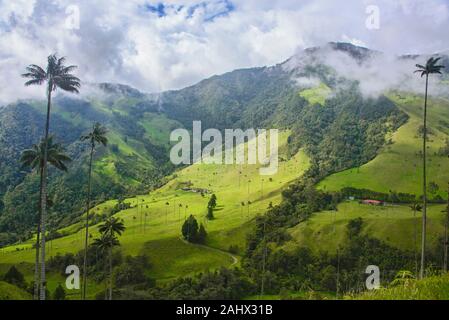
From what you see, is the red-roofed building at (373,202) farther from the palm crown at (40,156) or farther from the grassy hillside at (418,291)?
the grassy hillside at (418,291)

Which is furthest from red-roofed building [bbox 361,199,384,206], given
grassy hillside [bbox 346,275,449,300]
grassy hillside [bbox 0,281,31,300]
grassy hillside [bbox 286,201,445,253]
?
grassy hillside [bbox 346,275,449,300]

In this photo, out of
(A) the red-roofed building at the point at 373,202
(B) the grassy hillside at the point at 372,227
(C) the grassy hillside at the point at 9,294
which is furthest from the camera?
(A) the red-roofed building at the point at 373,202

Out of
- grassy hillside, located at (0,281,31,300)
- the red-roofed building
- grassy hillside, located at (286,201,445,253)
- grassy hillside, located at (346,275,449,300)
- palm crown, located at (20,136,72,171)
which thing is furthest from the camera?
the red-roofed building

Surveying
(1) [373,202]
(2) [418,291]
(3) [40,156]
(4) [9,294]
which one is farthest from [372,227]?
(2) [418,291]

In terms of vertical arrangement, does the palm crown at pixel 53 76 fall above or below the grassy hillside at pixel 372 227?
above

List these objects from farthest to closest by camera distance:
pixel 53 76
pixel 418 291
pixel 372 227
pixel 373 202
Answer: pixel 373 202, pixel 372 227, pixel 53 76, pixel 418 291

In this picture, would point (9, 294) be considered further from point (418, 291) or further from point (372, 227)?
point (372, 227)

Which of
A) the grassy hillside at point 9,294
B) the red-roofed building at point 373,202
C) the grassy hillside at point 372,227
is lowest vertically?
the grassy hillside at point 9,294

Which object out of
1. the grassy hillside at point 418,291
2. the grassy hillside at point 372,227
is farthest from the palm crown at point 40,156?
the grassy hillside at point 372,227

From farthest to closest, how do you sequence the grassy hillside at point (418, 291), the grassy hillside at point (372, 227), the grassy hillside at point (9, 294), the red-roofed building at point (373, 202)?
the red-roofed building at point (373, 202) → the grassy hillside at point (372, 227) → the grassy hillside at point (9, 294) → the grassy hillside at point (418, 291)

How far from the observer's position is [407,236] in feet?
462

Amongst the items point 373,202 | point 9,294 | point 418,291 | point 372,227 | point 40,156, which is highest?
point 40,156

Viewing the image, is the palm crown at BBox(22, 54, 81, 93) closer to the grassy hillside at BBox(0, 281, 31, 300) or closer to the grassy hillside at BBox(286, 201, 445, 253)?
the grassy hillside at BBox(0, 281, 31, 300)
